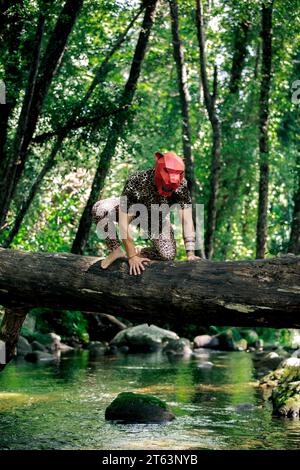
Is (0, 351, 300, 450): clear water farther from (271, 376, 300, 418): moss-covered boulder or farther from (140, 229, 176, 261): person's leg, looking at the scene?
(140, 229, 176, 261): person's leg

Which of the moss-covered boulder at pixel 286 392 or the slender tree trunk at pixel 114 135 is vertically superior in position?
the slender tree trunk at pixel 114 135

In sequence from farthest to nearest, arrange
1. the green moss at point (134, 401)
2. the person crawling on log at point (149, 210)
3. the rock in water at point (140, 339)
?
the rock in water at point (140, 339)
the green moss at point (134, 401)
the person crawling on log at point (149, 210)

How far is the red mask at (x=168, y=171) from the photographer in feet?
24.4

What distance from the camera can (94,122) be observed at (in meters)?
18.8

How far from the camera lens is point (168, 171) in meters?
7.46

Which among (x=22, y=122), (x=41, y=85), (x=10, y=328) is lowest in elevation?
(x=10, y=328)

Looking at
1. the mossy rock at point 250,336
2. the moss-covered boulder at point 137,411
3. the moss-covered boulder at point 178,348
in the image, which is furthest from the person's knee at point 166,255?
the mossy rock at point 250,336

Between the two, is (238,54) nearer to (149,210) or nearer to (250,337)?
(250,337)

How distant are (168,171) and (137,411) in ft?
17.7

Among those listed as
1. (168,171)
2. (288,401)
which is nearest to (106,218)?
(168,171)

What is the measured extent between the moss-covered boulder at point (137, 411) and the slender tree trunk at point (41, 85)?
5315 millimetres

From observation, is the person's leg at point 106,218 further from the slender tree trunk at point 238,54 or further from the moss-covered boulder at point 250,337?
the moss-covered boulder at point 250,337

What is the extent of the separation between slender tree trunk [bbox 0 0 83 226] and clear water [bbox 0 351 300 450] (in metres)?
3.61
